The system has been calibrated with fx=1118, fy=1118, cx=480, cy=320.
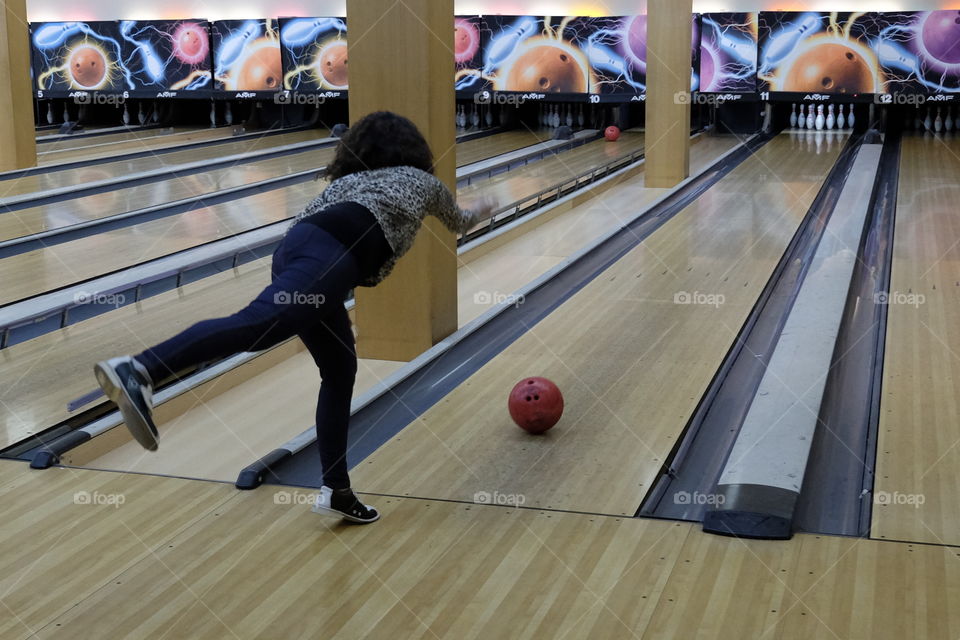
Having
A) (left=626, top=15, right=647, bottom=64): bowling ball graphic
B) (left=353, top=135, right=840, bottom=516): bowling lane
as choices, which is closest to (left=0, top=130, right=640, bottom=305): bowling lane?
(left=353, top=135, right=840, bottom=516): bowling lane

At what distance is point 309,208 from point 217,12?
30.7 feet

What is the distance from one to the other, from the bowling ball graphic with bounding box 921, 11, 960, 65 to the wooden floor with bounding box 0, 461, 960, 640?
299 inches

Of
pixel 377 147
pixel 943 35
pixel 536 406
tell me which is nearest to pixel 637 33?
pixel 943 35

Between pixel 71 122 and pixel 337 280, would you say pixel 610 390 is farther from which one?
pixel 71 122

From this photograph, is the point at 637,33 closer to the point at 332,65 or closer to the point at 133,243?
the point at 332,65

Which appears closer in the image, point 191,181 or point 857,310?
point 857,310

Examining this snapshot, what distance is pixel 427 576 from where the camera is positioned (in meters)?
1.89

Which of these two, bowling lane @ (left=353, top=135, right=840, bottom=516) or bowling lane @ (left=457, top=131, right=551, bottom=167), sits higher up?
bowling lane @ (left=457, top=131, right=551, bottom=167)

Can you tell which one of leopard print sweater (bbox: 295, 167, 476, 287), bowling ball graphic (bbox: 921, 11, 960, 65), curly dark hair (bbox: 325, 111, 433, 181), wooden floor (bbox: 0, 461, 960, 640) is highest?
bowling ball graphic (bbox: 921, 11, 960, 65)

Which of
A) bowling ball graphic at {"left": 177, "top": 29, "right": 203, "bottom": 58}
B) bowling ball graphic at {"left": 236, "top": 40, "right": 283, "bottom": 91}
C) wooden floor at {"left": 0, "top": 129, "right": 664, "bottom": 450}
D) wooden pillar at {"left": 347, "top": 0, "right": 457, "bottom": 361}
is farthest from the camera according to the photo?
bowling ball graphic at {"left": 177, "top": 29, "right": 203, "bottom": 58}

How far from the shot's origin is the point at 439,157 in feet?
11.1

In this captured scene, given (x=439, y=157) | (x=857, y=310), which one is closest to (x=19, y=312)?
(x=439, y=157)

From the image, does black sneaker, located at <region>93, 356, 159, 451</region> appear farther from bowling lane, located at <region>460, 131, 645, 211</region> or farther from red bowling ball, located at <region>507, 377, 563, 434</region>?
bowling lane, located at <region>460, 131, 645, 211</region>

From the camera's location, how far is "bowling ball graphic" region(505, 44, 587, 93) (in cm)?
926
